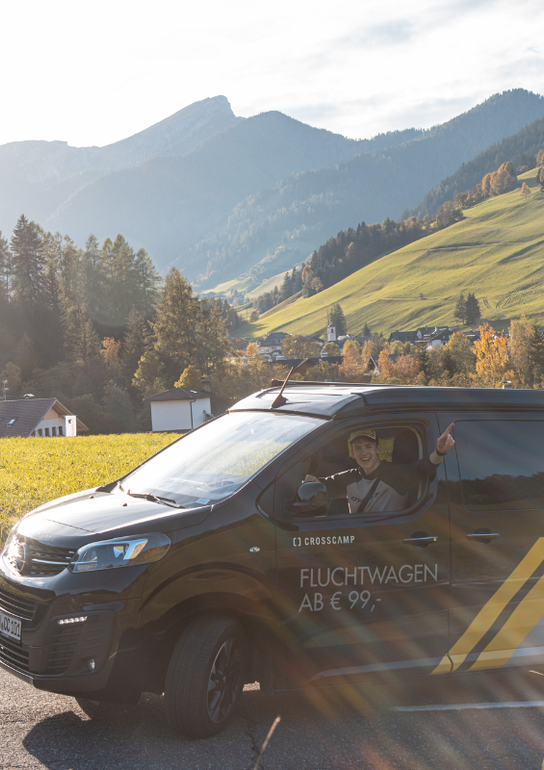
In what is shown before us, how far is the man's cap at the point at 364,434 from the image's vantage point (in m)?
4.69

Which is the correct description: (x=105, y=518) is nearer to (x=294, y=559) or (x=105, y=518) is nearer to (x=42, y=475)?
(x=294, y=559)

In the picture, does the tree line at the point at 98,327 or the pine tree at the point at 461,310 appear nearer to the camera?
the tree line at the point at 98,327

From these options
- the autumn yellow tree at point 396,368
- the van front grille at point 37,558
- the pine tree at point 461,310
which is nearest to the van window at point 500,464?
the van front grille at point 37,558

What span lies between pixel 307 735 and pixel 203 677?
2.72 ft

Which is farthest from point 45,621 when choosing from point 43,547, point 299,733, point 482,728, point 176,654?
point 482,728

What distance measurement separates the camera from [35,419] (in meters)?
65.9

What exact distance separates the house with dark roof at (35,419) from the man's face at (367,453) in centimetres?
6266

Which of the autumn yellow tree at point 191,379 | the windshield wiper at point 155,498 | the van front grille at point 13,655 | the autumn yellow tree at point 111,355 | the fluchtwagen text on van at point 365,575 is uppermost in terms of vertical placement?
the autumn yellow tree at point 111,355

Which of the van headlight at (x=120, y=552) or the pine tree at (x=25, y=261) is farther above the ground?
the pine tree at (x=25, y=261)

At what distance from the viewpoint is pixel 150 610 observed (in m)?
3.80

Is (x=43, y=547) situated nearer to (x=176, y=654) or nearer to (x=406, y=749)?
(x=176, y=654)

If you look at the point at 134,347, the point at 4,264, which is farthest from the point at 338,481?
the point at 4,264

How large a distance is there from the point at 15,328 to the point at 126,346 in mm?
16886

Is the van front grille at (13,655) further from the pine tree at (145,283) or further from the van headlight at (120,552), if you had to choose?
the pine tree at (145,283)
